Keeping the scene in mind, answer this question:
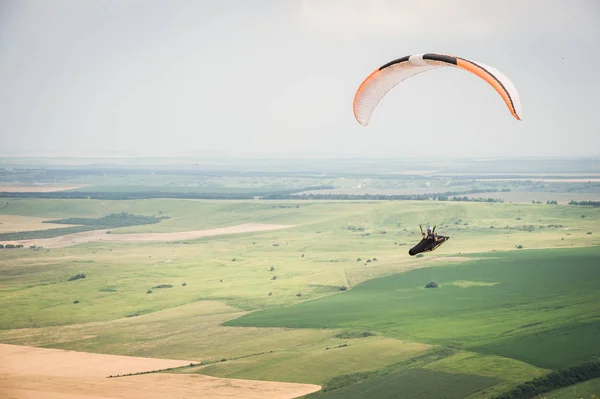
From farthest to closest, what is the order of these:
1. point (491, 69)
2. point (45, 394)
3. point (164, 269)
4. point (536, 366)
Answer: point (164, 269), point (536, 366), point (45, 394), point (491, 69)

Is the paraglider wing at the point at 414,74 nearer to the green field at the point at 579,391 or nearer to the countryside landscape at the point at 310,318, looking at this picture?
the countryside landscape at the point at 310,318

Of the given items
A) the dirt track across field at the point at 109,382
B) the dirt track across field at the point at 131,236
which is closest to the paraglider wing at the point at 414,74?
the dirt track across field at the point at 109,382

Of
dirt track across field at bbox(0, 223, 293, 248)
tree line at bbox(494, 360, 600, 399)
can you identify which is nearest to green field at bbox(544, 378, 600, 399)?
tree line at bbox(494, 360, 600, 399)

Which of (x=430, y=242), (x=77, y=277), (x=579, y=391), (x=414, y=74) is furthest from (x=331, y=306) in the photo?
(x=430, y=242)

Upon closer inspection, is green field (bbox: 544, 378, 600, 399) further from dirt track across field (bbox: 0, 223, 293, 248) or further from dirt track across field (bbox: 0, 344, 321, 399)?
dirt track across field (bbox: 0, 223, 293, 248)

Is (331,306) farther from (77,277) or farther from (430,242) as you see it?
(430,242)

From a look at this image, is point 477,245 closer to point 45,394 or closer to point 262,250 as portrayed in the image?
point 262,250

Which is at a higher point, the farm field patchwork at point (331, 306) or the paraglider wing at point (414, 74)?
the paraglider wing at point (414, 74)

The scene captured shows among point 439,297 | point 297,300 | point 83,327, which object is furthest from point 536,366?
point 83,327
